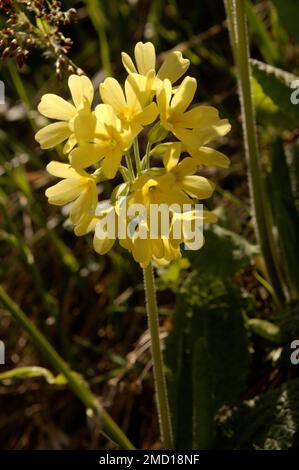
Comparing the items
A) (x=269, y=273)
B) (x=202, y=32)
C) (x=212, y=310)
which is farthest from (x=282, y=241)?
(x=202, y=32)

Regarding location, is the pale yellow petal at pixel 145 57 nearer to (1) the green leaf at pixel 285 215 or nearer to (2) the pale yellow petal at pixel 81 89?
(2) the pale yellow petal at pixel 81 89

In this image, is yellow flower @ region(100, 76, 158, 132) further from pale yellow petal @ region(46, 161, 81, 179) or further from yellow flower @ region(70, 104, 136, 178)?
pale yellow petal @ region(46, 161, 81, 179)

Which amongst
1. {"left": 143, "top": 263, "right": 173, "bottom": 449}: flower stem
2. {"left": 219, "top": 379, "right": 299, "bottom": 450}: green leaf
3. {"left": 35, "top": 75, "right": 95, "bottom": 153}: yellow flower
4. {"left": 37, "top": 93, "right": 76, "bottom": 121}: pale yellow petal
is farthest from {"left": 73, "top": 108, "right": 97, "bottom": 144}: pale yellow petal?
{"left": 219, "top": 379, "right": 299, "bottom": 450}: green leaf

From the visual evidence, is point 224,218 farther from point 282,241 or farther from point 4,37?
point 4,37

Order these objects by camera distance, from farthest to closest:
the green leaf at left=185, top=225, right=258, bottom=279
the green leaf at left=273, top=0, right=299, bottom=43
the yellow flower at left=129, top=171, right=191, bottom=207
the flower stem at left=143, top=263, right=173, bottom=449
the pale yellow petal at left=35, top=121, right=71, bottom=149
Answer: the green leaf at left=273, top=0, right=299, bottom=43 < the green leaf at left=185, top=225, right=258, bottom=279 < the flower stem at left=143, top=263, right=173, bottom=449 < the pale yellow petal at left=35, top=121, right=71, bottom=149 < the yellow flower at left=129, top=171, right=191, bottom=207

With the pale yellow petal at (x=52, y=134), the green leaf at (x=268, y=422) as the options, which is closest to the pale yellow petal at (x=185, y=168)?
the pale yellow petal at (x=52, y=134)
